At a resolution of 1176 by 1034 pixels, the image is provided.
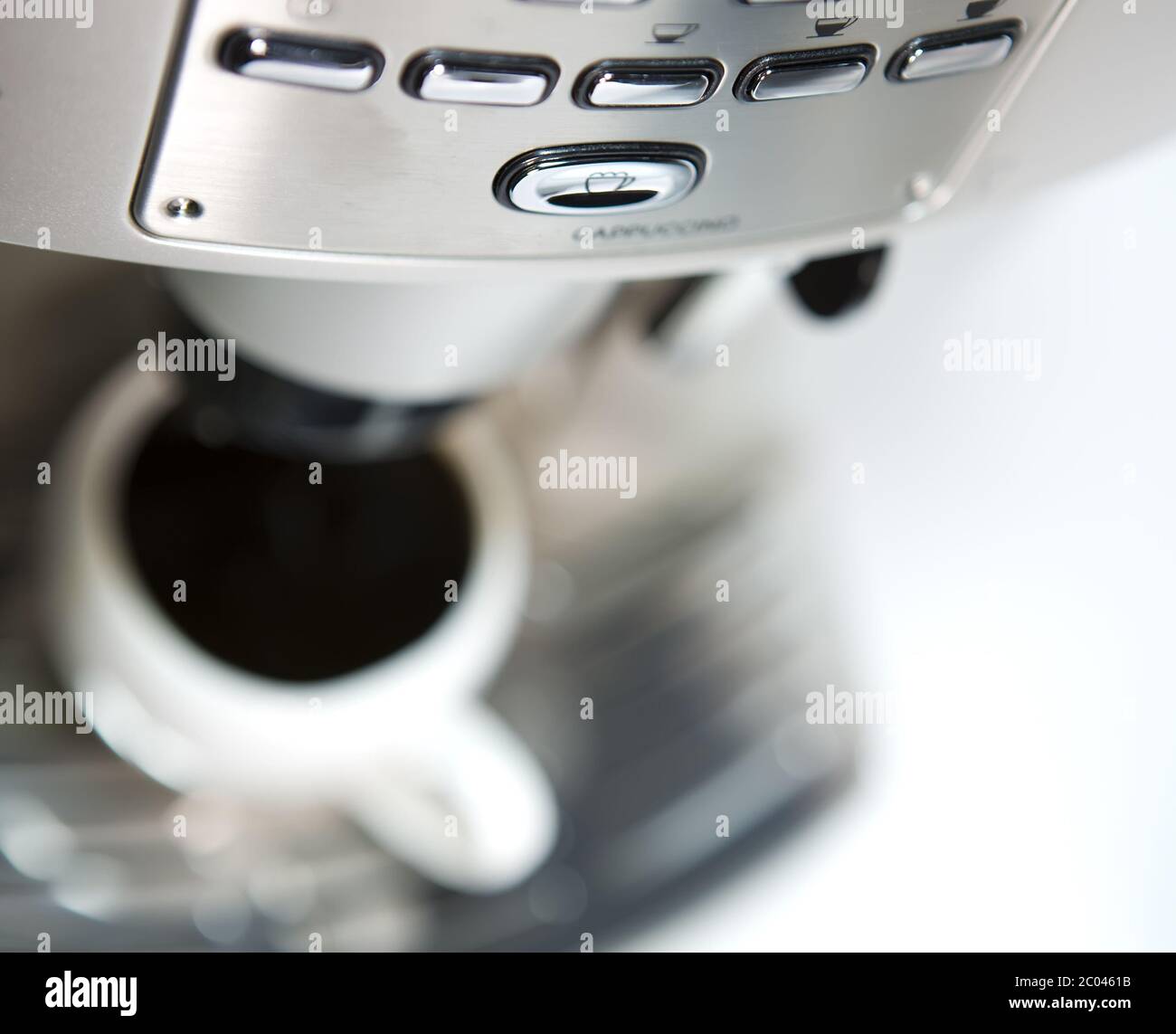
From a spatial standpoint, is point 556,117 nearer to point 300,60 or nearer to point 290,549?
point 300,60

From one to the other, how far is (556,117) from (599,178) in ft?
0.05

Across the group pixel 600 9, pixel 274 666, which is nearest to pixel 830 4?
pixel 600 9

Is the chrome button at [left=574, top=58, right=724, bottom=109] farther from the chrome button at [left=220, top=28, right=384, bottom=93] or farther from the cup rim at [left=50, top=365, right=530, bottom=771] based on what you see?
the cup rim at [left=50, top=365, right=530, bottom=771]

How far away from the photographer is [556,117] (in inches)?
6.4

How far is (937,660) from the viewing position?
0.39m

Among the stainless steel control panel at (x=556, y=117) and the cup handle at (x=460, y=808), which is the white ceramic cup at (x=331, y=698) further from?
the stainless steel control panel at (x=556, y=117)

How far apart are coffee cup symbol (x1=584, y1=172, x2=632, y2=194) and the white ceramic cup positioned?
0.55 feet

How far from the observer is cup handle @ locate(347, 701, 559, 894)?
383mm

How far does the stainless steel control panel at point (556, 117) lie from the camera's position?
0.15 metres

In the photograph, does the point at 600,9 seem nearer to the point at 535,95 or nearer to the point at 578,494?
the point at 535,95

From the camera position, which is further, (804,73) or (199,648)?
(199,648)

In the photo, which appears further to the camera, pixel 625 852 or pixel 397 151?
pixel 625 852

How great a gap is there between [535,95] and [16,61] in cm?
6

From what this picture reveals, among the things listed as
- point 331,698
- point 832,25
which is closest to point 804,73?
point 832,25
